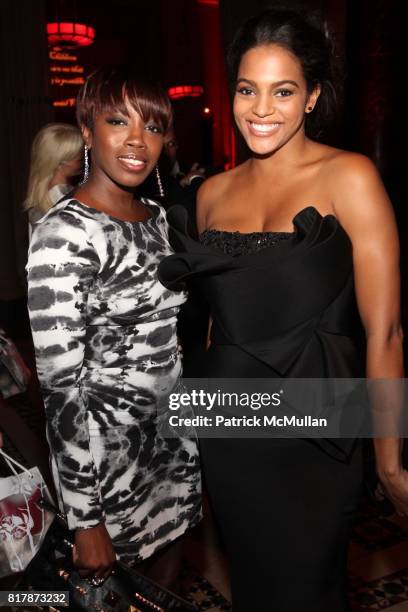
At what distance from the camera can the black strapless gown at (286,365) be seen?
1.55 meters

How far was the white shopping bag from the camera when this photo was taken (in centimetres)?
164

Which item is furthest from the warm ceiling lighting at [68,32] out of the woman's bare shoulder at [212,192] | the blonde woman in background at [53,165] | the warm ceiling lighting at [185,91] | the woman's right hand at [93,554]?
the woman's right hand at [93,554]

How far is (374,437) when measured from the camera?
1597mm

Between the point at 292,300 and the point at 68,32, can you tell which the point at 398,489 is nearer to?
the point at 292,300

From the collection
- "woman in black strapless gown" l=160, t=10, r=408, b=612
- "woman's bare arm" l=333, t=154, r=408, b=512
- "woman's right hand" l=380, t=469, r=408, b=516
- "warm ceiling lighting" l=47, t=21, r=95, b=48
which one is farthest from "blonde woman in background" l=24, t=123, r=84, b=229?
"warm ceiling lighting" l=47, t=21, r=95, b=48

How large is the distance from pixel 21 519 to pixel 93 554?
27 cm

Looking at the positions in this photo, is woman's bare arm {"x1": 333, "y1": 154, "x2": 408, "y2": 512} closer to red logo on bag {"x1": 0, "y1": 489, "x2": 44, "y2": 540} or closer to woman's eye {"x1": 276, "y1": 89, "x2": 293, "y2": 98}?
woman's eye {"x1": 276, "y1": 89, "x2": 293, "y2": 98}

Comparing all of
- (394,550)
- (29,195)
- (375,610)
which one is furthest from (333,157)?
(29,195)

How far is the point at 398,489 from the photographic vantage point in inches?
60.8

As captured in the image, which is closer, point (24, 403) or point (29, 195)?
point (29, 195)

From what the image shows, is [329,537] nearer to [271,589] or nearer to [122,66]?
[271,589]

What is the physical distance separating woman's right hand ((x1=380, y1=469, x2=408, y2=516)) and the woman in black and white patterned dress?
55cm

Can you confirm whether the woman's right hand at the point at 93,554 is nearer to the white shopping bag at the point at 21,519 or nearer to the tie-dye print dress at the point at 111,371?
the tie-dye print dress at the point at 111,371

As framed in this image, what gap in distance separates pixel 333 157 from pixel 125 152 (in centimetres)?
51
